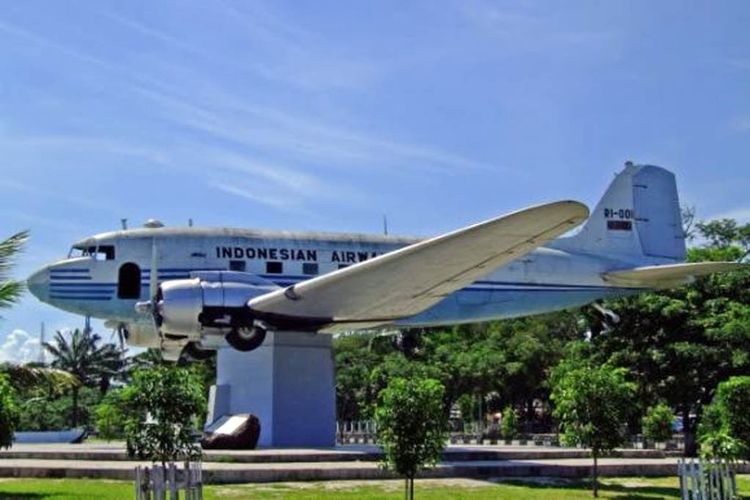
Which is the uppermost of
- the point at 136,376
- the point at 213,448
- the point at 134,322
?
the point at 134,322

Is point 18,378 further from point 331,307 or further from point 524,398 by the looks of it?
A: point 524,398

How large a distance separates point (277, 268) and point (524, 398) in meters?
40.0

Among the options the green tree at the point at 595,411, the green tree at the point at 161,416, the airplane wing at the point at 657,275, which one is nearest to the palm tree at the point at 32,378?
the green tree at the point at 161,416

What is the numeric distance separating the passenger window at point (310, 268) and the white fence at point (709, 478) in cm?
1416

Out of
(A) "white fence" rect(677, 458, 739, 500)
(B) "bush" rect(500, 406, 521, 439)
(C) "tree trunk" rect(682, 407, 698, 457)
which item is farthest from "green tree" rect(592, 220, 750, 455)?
(A) "white fence" rect(677, 458, 739, 500)

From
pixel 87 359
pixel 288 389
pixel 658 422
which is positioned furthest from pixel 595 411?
pixel 87 359

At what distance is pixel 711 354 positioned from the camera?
115 feet

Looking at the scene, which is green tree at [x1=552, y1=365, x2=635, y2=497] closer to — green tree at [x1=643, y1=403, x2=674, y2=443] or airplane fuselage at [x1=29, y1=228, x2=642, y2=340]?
airplane fuselage at [x1=29, y1=228, x2=642, y2=340]

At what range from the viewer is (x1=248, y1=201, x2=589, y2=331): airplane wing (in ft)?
55.0

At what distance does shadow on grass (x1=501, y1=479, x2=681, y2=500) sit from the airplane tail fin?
1089cm

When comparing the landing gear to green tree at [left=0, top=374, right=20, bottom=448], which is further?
the landing gear

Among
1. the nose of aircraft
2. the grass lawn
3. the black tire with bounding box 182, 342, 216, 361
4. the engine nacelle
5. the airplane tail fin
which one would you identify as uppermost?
the airplane tail fin

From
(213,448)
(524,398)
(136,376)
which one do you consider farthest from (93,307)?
(524,398)

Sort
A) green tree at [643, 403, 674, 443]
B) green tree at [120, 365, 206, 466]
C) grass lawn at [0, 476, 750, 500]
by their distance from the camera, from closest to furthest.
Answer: green tree at [120, 365, 206, 466]
grass lawn at [0, 476, 750, 500]
green tree at [643, 403, 674, 443]
